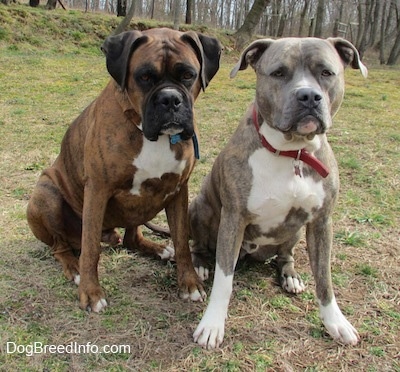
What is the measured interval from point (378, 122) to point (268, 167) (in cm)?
558

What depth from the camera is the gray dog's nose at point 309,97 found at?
7.70ft

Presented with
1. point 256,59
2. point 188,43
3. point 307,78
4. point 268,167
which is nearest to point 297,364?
point 268,167

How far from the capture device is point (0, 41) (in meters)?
13.3

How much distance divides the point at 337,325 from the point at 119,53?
1.98m

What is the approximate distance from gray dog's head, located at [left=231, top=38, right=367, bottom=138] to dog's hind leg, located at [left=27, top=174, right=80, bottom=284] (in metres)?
1.61

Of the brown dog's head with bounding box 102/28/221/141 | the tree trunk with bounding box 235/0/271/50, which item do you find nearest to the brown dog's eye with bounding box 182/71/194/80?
the brown dog's head with bounding box 102/28/221/141

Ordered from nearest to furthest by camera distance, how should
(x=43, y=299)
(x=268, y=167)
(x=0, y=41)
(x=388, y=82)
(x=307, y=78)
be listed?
(x=307, y=78) < (x=268, y=167) < (x=43, y=299) < (x=388, y=82) < (x=0, y=41)

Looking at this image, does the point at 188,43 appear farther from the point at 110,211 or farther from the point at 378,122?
the point at 378,122

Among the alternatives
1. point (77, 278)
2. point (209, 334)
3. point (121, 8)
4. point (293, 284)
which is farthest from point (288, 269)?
point (121, 8)

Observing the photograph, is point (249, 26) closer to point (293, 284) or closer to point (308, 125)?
point (293, 284)

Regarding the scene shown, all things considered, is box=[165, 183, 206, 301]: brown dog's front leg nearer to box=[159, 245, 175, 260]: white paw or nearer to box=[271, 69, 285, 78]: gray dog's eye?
box=[159, 245, 175, 260]: white paw

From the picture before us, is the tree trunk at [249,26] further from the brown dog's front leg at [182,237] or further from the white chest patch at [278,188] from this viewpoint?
the white chest patch at [278,188]

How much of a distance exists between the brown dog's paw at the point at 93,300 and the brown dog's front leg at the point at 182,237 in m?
0.51

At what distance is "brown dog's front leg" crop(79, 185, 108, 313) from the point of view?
9.71 ft
